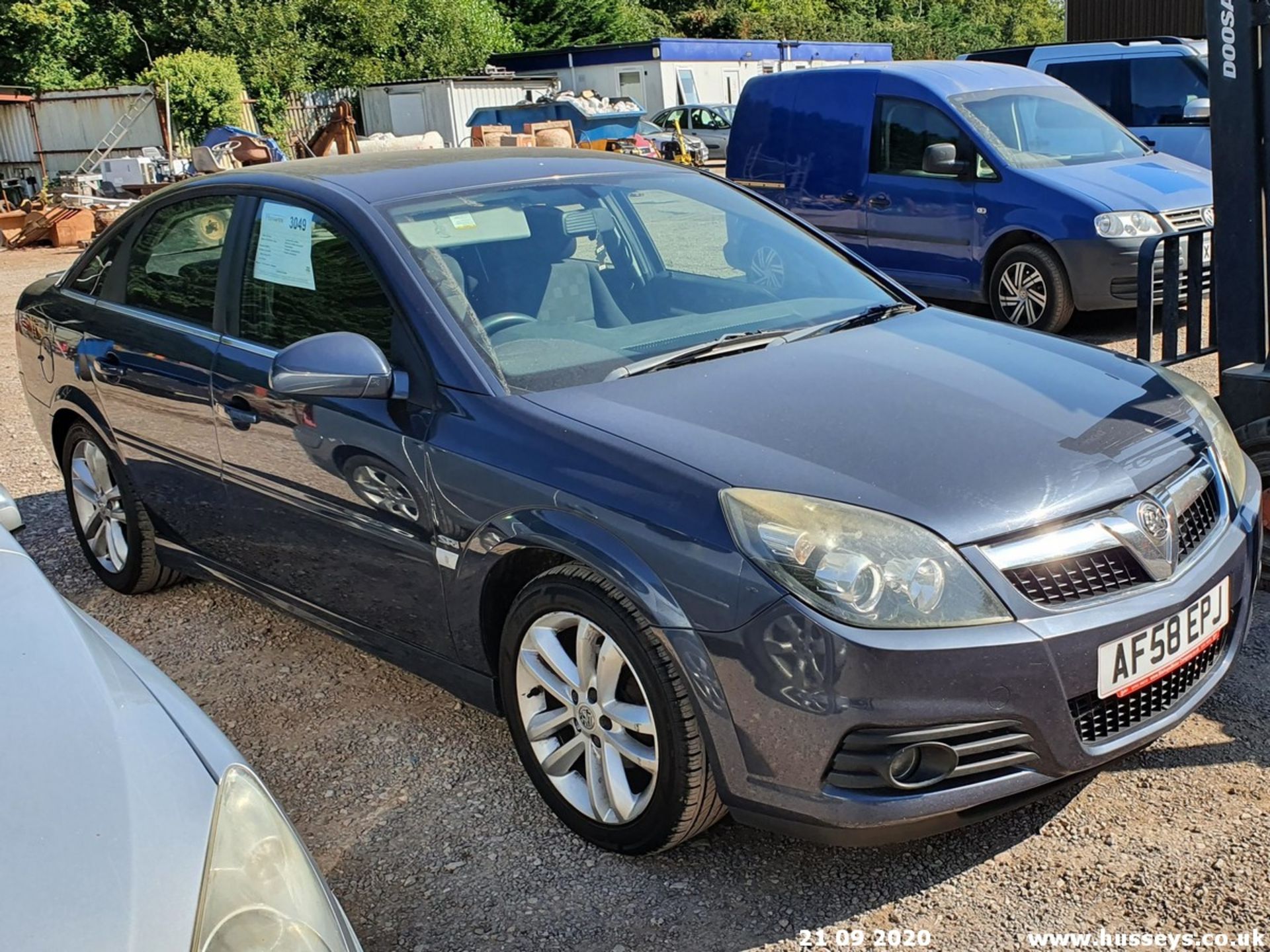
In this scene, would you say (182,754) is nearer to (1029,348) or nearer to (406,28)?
(1029,348)

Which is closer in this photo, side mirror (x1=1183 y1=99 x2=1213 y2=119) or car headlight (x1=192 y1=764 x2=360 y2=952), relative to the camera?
car headlight (x1=192 y1=764 x2=360 y2=952)

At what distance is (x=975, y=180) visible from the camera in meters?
8.40

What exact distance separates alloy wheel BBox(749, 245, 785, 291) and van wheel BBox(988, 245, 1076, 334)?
14.4 ft

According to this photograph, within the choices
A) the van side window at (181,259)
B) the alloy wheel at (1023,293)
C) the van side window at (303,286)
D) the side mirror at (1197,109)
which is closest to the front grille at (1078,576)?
the van side window at (303,286)

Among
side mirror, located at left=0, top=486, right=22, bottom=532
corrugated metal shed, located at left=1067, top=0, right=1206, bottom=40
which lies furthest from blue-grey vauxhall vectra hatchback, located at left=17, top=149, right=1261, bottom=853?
corrugated metal shed, located at left=1067, top=0, right=1206, bottom=40

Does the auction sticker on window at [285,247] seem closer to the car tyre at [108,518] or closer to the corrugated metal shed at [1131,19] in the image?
the car tyre at [108,518]

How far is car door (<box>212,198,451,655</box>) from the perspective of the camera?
127 inches

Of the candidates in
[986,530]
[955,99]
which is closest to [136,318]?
[986,530]

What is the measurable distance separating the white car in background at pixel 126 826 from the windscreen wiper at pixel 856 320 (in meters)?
2.02

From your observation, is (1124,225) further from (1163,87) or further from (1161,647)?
(1161,647)

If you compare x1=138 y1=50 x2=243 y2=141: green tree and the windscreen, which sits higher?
x1=138 y1=50 x2=243 y2=141: green tree

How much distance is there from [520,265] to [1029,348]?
57.9 inches

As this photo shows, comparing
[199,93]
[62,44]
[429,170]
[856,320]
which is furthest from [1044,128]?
[62,44]

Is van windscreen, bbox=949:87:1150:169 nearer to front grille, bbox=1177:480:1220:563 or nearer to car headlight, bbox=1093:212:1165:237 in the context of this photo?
car headlight, bbox=1093:212:1165:237
